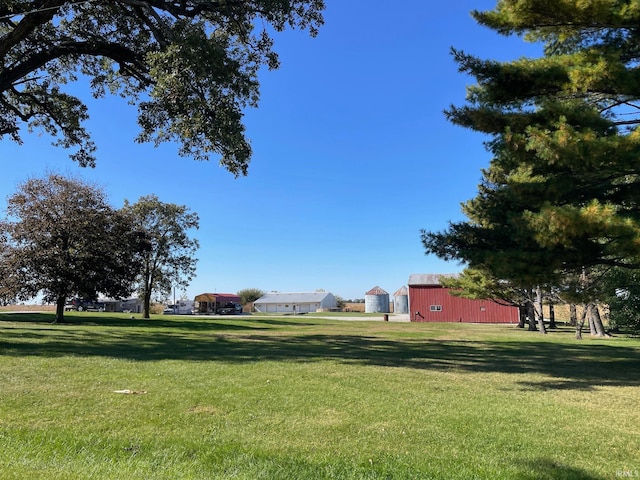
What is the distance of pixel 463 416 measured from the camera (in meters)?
6.22

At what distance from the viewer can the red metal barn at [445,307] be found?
136 ft

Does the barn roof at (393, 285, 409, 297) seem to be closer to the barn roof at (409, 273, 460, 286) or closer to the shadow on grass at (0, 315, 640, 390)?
the barn roof at (409, 273, 460, 286)

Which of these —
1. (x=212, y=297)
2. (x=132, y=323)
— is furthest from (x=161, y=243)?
(x=212, y=297)

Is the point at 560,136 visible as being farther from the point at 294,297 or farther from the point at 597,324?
the point at 294,297

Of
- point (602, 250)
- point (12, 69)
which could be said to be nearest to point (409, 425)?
point (602, 250)

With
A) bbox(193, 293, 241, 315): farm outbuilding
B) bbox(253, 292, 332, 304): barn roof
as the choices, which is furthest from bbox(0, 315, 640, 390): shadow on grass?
bbox(253, 292, 332, 304): barn roof

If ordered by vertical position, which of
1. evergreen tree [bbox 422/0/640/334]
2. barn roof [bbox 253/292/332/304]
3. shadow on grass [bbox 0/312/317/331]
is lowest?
shadow on grass [bbox 0/312/317/331]

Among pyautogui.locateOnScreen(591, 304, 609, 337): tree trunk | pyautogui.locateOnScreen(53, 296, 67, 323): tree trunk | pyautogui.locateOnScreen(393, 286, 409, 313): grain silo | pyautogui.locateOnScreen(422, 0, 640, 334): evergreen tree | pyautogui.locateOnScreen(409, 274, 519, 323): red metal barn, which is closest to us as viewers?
pyautogui.locateOnScreen(422, 0, 640, 334): evergreen tree

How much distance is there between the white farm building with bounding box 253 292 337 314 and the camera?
85000 millimetres

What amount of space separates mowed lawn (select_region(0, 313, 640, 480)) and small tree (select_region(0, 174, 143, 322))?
16.6m

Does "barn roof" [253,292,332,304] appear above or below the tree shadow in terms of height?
above

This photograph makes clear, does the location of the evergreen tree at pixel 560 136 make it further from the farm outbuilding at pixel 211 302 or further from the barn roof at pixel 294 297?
the barn roof at pixel 294 297

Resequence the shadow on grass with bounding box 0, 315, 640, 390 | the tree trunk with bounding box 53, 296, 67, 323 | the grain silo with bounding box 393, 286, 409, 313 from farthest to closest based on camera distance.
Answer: the grain silo with bounding box 393, 286, 409, 313 < the tree trunk with bounding box 53, 296, 67, 323 < the shadow on grass with bounding box 0, 315, 640, 390

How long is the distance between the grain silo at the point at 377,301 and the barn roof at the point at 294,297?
521 inches
